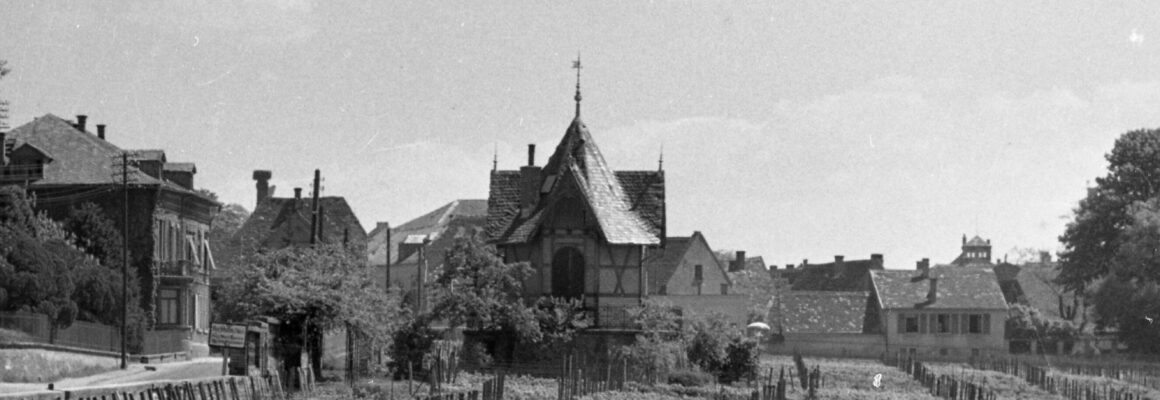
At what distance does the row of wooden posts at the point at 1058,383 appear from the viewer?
72.9m

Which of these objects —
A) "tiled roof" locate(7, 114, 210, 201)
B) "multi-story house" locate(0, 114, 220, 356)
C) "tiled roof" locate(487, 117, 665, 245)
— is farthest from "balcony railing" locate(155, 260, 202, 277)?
"tiled roof" locate(487, 117, 665, 245)

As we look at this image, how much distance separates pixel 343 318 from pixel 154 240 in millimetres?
19412

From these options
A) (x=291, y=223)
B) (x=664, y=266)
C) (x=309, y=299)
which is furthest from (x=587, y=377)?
(x=291, y=223)

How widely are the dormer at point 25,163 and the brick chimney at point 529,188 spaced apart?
64.3 ft

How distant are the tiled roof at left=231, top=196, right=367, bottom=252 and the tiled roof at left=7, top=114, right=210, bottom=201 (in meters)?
24.4

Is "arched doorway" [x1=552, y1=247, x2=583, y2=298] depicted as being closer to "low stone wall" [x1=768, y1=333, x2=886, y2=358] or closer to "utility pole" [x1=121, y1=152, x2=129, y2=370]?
"utility pole" [x1=121, y1=152, x2=129, y2=370]

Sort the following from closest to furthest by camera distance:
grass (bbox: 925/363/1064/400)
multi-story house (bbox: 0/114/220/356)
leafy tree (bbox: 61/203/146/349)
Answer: leafy tree (bbox: 61/203/146/349) < grass (bbox: 925/363/1064/400) < multi-story house (bbox: 0/114/220/356)

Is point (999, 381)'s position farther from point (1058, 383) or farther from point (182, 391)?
point (182, 391)

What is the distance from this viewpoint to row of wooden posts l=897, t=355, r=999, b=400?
→ 67312 mm

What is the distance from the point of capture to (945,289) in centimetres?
12188

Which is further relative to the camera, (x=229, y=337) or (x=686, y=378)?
(x=686, y=378)

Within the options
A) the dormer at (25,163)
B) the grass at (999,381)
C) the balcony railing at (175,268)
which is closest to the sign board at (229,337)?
the dormer at (25,163)

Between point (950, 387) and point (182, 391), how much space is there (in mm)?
35238

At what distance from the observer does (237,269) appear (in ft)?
237
